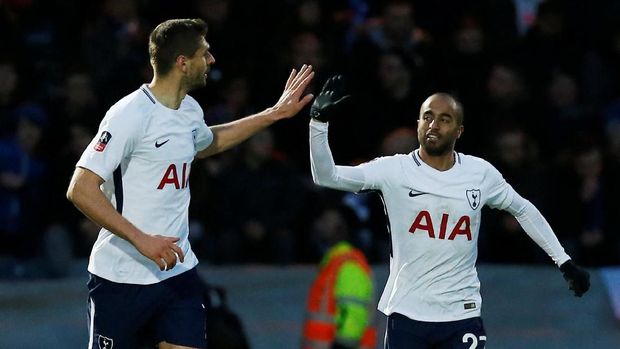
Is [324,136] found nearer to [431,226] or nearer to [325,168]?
[325,168]

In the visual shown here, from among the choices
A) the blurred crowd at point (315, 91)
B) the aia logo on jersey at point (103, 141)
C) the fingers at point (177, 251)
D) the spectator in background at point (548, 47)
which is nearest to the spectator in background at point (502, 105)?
the blurred crowd at point (315, 91)

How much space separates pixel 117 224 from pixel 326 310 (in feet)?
13.1

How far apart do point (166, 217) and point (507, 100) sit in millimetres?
5591

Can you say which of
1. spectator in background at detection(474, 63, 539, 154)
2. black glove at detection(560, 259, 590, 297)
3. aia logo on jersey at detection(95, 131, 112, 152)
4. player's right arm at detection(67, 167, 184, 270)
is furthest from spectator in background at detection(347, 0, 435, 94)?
player's right arm at detection(67, 167, 184, 270)

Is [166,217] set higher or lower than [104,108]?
lower

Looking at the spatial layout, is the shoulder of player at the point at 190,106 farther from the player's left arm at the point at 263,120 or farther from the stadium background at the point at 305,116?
the stadium background at the point at 305,116

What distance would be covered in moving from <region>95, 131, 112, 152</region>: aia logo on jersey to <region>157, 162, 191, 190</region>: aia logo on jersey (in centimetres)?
35

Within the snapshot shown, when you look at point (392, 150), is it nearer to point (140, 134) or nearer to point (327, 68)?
point (327, 68)

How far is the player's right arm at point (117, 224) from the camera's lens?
6.92m

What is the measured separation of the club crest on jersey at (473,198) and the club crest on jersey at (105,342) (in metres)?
1.91

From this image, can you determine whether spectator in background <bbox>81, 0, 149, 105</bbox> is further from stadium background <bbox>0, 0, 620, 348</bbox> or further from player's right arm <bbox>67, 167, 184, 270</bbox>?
player's right arm <bbox>67, 167, 184, 270</bbox>

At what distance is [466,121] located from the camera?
12258 millimetres

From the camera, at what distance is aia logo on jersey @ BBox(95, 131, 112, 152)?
714cm

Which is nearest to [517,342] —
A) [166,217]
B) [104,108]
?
[104,108]
